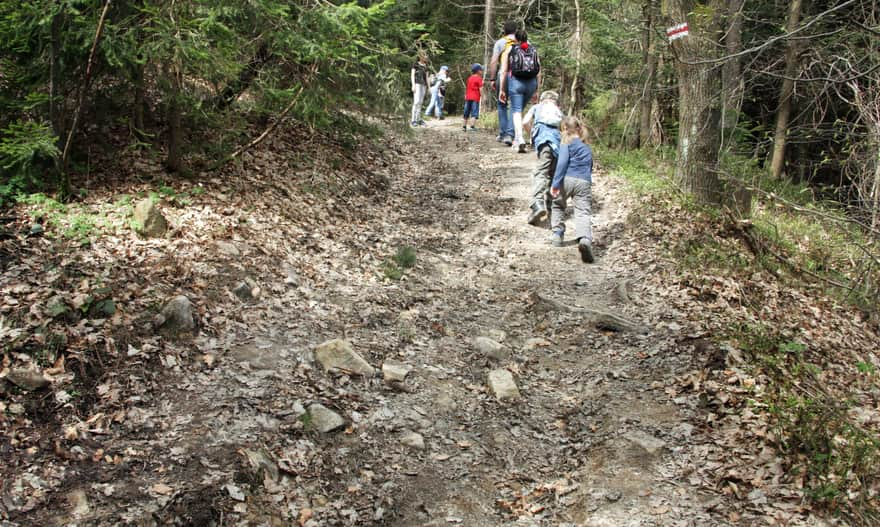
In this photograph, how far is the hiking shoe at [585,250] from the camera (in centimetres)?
824

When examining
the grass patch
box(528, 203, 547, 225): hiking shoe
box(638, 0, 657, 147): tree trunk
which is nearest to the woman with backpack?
box(638, 0, 657, 147): tree trunk

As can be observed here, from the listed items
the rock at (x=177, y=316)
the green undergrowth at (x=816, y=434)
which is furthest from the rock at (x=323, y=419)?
the green undergrowth at (x=816, y=434)

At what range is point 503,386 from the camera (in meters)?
5.49

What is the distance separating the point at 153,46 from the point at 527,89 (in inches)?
344

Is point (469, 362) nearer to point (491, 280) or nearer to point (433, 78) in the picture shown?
point (491, 280)

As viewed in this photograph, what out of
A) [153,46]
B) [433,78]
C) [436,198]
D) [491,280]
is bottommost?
[491,280]

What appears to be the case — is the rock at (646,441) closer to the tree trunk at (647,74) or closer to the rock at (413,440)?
the rock at (413,440)

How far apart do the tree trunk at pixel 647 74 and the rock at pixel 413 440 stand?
31.7ft

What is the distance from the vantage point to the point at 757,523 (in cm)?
372

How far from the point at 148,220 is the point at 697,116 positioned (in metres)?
8.05

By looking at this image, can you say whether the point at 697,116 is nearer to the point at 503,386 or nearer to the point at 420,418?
the point at 503,386

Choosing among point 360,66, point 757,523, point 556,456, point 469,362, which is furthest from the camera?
point 360,66

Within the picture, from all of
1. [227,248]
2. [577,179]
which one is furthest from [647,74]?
[227,248]

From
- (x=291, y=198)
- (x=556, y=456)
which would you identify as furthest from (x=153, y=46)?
(x=556, y=456)
